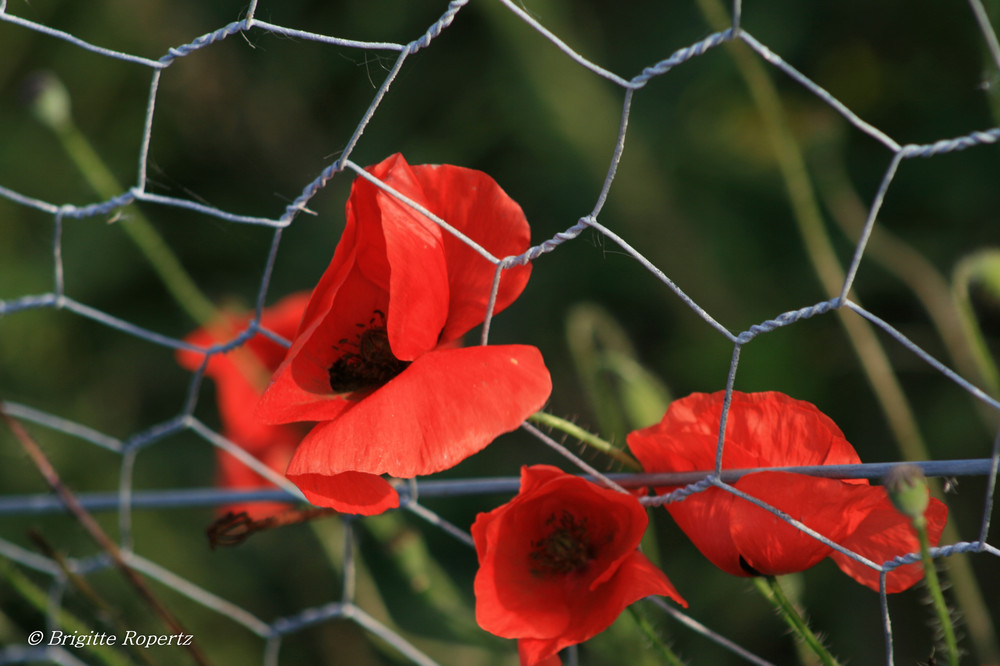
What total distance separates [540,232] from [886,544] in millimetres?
560

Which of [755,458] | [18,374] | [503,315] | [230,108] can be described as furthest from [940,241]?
[18,374]

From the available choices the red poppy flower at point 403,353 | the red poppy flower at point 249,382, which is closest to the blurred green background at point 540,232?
the red poppy flower at point 249,382

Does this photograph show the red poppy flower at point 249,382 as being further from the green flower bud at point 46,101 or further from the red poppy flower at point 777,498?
the red poppy flower at point 777,498

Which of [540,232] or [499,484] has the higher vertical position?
Result: [540,232]

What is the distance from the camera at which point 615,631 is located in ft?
1.14

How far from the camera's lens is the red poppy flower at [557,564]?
22 cm

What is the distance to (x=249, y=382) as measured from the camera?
49cm

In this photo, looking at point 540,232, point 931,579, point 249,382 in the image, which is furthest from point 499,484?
point 540,232

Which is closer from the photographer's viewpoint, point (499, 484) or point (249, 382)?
point (499, 484)

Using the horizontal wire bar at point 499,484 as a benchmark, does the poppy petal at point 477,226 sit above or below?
above

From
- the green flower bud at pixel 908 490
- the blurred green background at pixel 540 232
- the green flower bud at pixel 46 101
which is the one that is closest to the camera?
the green flower bud at pixel 908 490

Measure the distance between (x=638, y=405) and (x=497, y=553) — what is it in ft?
0.54

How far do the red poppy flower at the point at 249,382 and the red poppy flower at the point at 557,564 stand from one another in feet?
0.81

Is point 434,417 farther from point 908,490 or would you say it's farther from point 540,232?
point 540,232
